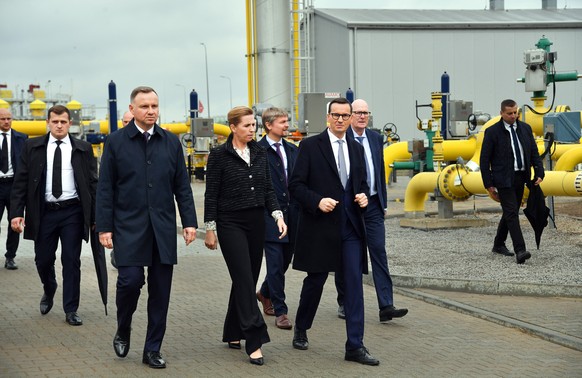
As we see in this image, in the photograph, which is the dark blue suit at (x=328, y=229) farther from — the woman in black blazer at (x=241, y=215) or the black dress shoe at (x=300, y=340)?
the woman in black blazer at (x=241, y=215)

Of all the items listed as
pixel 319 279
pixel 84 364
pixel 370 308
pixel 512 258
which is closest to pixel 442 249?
pixel 512 258

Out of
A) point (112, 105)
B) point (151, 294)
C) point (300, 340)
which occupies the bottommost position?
point (300, 340)

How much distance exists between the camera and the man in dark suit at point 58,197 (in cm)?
960

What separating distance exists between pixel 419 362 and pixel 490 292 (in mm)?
3434

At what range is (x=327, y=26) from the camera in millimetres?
47062

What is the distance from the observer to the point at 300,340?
8.18 m

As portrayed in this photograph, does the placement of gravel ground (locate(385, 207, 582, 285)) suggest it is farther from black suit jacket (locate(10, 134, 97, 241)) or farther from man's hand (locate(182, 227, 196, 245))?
man's hand (locate(182, 227, 196, 245))

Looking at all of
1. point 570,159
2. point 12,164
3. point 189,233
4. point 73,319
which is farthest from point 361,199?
point 570,159

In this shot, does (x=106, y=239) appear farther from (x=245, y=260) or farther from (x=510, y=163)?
(x=510, y=163)

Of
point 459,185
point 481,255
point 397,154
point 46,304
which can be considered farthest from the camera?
point 397,154

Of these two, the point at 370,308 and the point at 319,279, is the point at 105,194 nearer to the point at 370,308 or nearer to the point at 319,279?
the point at 319,279

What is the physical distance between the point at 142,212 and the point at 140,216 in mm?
31

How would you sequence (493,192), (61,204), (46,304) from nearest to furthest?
(61,204) < (46,304) < (493,192)

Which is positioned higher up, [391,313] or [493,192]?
[493,192]
